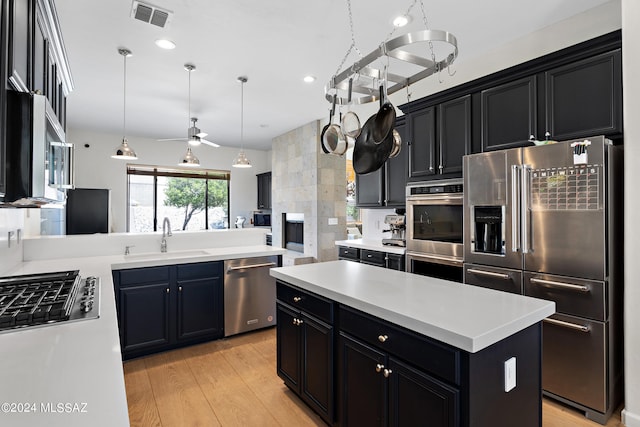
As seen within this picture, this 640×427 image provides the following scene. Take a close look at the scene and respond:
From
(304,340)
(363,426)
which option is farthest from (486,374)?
(304,340)

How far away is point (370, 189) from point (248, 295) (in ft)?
6.84

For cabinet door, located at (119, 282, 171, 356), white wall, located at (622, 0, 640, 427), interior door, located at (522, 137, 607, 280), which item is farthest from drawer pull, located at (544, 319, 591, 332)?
cabinet door, located at (119, 282, 171, 356)

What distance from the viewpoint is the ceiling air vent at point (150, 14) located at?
253 centimetres

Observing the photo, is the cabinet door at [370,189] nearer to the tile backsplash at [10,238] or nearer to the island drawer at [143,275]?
the island drawer at [143,275]

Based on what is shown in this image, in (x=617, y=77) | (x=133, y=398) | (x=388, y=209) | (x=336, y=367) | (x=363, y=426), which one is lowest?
(x=133, y=398)

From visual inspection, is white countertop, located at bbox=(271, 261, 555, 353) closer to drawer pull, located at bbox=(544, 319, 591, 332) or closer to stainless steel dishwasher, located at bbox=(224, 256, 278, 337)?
drawer pull, located at bbox=(544, 319, 591, 332)

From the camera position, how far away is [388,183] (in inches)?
167

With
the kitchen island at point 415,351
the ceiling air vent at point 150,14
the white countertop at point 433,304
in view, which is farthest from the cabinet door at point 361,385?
the ceiling air vent at point 150,14

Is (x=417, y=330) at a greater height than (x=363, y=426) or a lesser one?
greater

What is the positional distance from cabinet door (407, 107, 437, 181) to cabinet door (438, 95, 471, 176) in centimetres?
8

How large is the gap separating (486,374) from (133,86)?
474cm

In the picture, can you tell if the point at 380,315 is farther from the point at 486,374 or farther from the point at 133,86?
the point at 133,86

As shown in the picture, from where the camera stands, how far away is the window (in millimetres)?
7137

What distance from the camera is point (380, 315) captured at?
155 cm
